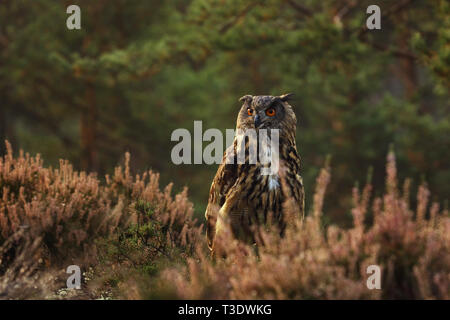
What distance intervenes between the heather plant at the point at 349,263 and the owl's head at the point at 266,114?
148 centimetres

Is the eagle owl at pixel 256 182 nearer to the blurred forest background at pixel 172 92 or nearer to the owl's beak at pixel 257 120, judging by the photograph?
the owl's beak at pixel 257 120

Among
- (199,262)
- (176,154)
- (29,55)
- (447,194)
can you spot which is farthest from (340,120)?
(199,262)

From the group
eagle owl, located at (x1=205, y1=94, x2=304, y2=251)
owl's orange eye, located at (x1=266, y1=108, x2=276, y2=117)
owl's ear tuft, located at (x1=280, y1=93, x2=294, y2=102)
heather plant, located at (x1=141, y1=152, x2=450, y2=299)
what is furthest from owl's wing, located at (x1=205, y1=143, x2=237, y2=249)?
heather plant, located at (x1=141, y1=152, x2=450, y2=299)

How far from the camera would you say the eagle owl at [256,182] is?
15.7ft

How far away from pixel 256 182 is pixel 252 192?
92mm

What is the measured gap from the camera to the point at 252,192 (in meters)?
4.83

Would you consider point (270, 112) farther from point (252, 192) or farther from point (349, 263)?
point (349, 263)

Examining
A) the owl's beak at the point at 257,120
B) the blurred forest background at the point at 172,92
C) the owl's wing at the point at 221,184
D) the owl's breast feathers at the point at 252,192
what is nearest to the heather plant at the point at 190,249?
the owl's breast feathers at the point at 252,192

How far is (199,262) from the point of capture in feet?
17.2

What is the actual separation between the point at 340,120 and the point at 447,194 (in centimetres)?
379

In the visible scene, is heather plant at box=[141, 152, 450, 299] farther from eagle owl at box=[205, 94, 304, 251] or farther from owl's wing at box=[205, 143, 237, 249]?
owl's wing at box=[205, 143, 237, 249]

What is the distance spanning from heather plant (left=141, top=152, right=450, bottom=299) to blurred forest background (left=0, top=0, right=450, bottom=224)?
A: 877 centimetres

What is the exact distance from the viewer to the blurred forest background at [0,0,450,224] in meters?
13.6

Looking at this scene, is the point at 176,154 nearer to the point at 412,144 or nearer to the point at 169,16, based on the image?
the point at 169,16
